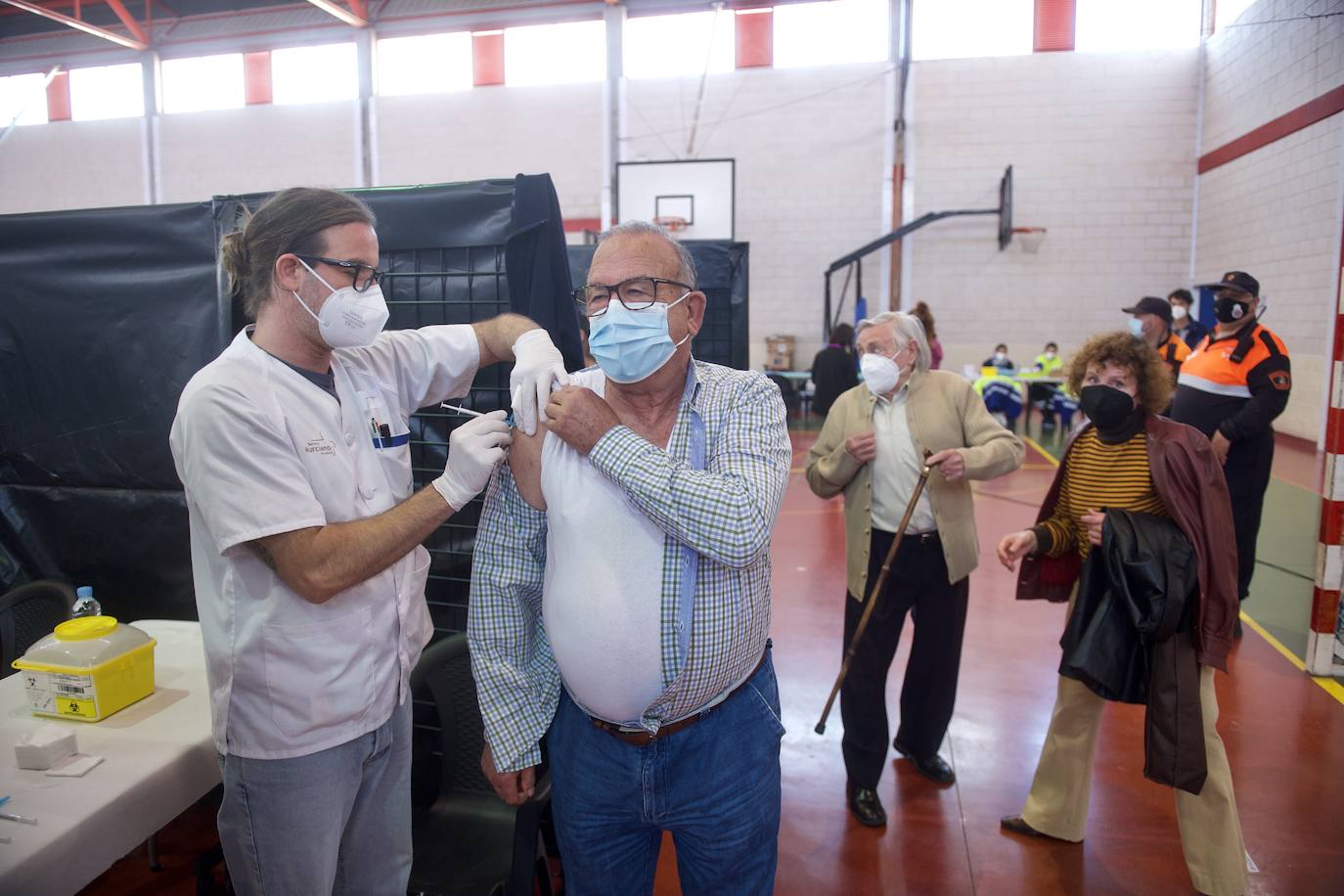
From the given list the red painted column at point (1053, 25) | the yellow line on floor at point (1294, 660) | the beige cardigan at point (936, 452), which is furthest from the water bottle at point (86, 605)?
the red painted column at point (1053, 25)

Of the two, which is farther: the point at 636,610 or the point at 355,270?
the point at 355,270

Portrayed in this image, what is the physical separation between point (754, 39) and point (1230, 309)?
1035 centimetres

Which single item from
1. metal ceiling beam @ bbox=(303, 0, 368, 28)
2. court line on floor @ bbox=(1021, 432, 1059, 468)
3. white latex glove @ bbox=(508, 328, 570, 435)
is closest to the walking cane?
white latex glove @ bbox=(508, 328, 570, 435)

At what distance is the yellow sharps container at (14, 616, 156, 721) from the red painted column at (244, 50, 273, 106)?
607 inches

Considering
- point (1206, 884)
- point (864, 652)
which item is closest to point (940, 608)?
point (864, 652)

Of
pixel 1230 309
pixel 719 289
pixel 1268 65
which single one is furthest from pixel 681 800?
pixel 1268 65

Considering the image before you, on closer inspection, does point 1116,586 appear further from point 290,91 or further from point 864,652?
point 290,91

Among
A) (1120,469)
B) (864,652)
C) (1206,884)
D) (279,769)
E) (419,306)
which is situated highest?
(419,306)

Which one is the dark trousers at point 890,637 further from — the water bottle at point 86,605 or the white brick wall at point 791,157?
the white brick wall at point 791,157

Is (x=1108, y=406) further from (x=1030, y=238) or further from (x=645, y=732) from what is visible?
(x=1030, y=238)

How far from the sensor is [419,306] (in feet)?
7.41

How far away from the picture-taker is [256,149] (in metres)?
14.5

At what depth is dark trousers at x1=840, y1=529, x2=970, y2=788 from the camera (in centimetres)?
270

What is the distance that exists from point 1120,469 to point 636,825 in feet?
5.58
